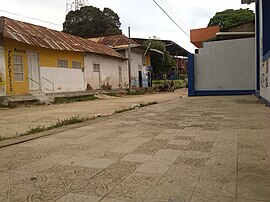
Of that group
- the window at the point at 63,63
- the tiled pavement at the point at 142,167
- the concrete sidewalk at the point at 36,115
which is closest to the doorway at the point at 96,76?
the window at the point at 63,63

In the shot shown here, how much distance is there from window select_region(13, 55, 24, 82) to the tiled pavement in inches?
→ 482

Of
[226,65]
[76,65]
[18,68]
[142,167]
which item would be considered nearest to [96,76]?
[76,65]

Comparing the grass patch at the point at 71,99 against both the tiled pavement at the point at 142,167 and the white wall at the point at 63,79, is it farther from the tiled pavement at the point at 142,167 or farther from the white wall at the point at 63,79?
the tiled pavement at the point at 142,167

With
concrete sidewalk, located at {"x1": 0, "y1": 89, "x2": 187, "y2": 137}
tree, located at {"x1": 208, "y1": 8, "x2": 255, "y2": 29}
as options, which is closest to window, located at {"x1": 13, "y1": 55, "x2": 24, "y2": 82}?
concrete sidewalk, located at {"x1": 0, "y1": 89, "x2": 187, "y2": 137}

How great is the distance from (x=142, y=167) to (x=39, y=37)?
1705 cm

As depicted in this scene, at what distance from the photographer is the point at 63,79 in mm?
21281

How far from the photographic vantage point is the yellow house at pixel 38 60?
54.6 ft

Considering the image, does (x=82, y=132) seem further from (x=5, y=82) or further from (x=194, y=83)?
(x=194, y=83)

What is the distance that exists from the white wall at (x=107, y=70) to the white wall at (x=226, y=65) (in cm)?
869

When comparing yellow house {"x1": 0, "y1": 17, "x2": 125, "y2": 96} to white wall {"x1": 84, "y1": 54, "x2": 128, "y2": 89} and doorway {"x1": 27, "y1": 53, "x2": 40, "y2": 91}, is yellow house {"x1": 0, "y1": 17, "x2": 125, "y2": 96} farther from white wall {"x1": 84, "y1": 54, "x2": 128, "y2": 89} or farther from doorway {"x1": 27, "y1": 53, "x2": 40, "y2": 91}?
white wall {"x1": 84, "y1": 54, "x2": 128, "y2": 89}

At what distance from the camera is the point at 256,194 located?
2957 millimetres

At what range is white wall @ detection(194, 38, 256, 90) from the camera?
20047 millimetres

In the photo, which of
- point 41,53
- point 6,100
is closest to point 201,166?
point 6,100

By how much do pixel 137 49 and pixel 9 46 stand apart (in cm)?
1876
